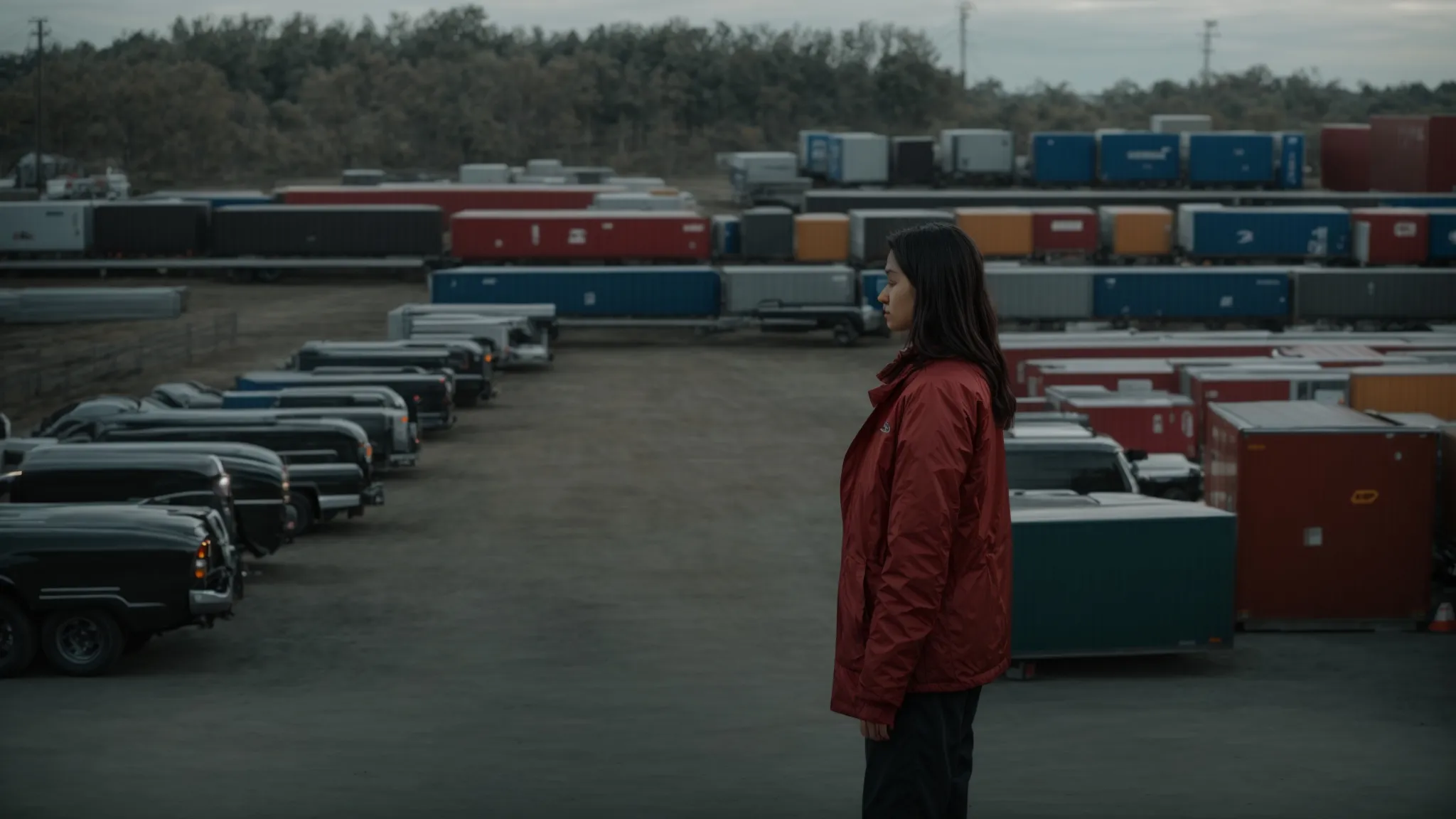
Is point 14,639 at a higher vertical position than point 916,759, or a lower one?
lower

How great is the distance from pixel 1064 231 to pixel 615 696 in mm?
58413

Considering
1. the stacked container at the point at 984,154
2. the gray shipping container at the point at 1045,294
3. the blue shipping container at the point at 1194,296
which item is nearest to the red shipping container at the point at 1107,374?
the gray shipping container at the point at 1045,294

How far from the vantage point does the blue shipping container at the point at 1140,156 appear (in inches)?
3735

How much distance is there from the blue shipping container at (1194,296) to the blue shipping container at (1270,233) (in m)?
9.96

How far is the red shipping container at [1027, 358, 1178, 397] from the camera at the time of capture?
37562 millimetres

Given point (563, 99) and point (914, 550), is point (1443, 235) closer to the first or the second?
point (914, 550)

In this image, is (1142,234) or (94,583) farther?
(1142,234)

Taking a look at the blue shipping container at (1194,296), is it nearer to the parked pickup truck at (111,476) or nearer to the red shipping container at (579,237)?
the red shipping container at (579,237)

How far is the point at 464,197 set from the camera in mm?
87500

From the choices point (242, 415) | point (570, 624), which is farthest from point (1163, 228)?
point (570, 624)

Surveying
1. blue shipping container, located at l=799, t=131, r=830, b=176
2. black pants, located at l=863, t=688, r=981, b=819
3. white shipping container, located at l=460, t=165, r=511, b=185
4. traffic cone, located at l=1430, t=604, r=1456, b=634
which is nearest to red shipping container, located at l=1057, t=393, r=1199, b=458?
traffic cone, located at l=1430, t=604, r=1456, b=634

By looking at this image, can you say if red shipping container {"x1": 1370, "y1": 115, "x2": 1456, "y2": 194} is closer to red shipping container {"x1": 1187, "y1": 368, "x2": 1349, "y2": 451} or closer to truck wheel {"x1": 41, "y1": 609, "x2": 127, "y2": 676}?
red shipping container {"x1": 1187, "y1": 368, "x2": 1349, "y2": 451}

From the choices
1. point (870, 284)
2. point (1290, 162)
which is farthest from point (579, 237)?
point (1290, 162)

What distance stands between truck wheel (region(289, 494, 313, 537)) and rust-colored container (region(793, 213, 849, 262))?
1707 inches
